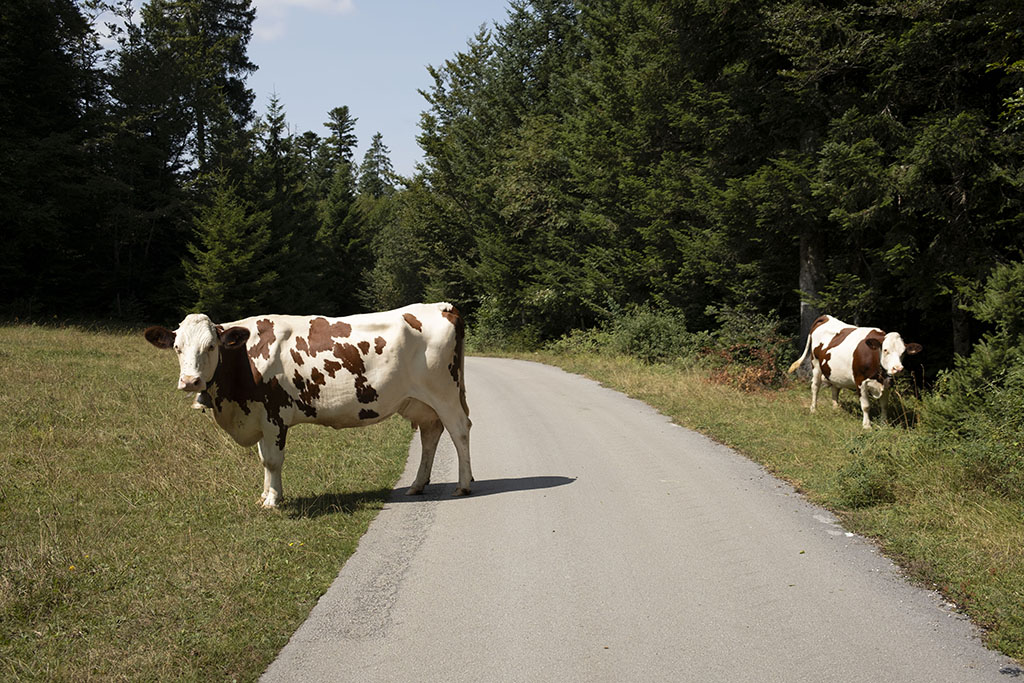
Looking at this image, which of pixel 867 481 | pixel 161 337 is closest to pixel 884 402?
pixel 867 481

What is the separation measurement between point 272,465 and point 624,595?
4252 millimetres

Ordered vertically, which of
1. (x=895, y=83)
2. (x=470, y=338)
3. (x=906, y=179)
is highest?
(x=895, y=83)

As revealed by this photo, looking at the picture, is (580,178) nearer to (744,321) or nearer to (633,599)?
(744,321)

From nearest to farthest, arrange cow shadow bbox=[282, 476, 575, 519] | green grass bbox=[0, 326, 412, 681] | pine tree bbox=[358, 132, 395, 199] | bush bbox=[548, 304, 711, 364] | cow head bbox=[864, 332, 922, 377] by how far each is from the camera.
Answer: green grass bbox=[0, 326, 412, 681] → cow shadow bbox=[282, 476, 575, 519] → cow head bbox=[864, 332, 922, 377] → bush bbox=[548, 304, 711, 364] → pine tree bbox=[358, 132, 395, 199]

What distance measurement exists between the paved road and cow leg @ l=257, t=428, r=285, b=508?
1188 mm

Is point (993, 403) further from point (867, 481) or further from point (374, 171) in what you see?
point (374, 171)

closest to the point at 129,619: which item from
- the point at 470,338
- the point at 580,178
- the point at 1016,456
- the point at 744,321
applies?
the point at 1016,456

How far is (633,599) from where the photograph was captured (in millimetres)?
5664

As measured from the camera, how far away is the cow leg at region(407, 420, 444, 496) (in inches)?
357

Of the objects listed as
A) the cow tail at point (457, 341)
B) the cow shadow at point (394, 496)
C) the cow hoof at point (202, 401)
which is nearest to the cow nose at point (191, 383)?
the cow hoof at point (202, 401)

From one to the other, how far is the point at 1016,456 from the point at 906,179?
298 inches

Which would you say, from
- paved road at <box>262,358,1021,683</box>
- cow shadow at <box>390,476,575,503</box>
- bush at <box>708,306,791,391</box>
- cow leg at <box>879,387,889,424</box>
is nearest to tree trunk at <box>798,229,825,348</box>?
bush at <box>708,306,791,391</box>

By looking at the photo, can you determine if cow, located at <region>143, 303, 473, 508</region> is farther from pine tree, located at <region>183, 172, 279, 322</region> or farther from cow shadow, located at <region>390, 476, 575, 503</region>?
pine tree, located at <region>183, 172, 279, 322</region>

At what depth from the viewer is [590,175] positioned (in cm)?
3112
